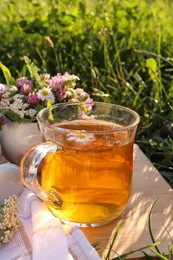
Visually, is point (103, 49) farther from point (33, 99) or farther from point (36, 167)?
point (36, 167)

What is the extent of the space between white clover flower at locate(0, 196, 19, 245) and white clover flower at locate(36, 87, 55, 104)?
0.26m

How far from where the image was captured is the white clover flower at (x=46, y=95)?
1.12 meters

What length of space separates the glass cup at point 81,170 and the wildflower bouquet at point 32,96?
Answer: 5.1 inches

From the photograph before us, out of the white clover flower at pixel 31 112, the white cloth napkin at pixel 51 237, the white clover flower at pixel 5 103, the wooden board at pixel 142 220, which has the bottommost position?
the wooden board at pixel 142 220

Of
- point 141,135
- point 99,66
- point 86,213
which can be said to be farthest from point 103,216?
point 99,66

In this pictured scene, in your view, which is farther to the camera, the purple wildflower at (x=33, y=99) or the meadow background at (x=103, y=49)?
the meadow background at (x=103, y=49)

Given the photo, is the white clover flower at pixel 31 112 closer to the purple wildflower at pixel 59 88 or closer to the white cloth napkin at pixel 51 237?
the purple wildflower at pixel 59 88

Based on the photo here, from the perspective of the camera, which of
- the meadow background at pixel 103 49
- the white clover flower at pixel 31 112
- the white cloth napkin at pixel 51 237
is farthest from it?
the meadow background at pixel 103 49

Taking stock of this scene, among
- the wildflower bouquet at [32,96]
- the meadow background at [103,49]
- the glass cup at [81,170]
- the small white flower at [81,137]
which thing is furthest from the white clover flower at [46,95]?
the meadow background at [103,49]

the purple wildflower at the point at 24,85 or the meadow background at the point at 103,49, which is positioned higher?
Result: the purple wildflower at the point at 24,85

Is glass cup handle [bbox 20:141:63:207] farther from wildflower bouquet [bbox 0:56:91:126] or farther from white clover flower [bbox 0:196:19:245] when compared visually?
wildflower bouquet [bbox 0:56:91:126]

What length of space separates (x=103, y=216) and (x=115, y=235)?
0.05 m

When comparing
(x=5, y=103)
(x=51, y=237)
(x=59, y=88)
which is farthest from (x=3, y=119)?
(x=51, y=237)

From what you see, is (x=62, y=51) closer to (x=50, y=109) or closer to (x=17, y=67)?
(x=17, y=67)
